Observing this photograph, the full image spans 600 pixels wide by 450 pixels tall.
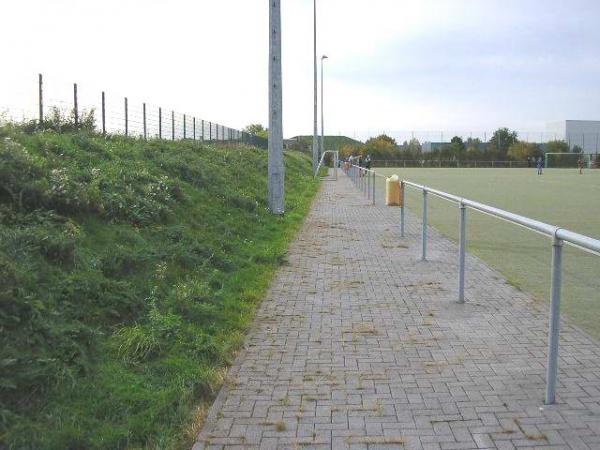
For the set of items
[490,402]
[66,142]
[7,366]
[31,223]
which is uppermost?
[66,142]

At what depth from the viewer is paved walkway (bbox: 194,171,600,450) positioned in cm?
358

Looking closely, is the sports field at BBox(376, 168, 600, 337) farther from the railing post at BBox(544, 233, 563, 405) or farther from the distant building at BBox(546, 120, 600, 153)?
the distant building at BBox(546, 120, 600, 153)

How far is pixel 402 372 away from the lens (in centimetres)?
459

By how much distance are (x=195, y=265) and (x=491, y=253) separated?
4881mm

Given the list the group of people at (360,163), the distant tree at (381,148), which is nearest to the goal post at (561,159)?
the distant tree at (381,148)

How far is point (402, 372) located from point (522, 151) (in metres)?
91.1

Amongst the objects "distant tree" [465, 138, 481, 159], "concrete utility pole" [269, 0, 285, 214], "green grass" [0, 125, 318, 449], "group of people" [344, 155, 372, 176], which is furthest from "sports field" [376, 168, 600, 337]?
"distant tree" [465, 138, 481, 159]

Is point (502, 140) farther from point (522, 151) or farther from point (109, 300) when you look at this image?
point (109, 300)

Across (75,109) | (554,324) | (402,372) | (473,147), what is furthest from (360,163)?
(473,147)

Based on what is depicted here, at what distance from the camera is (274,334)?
5.55 metres

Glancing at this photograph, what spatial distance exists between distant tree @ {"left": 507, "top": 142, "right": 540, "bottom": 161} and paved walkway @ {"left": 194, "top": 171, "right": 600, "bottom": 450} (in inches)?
3397

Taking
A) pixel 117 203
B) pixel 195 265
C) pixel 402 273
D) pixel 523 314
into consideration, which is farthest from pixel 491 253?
pixel 117 203

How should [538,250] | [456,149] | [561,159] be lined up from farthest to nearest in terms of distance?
[456,149], [561,159], [538,250]

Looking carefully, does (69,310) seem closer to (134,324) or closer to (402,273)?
(134,324)
